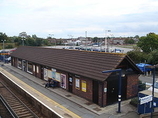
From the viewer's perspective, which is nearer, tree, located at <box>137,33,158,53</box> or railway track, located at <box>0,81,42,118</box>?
railway track, located at <box>0,81,42,118</box>

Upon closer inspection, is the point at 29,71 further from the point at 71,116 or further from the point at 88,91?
the point at 71,116

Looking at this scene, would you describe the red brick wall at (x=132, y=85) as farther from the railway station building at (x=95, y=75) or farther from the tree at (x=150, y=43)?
the tree at (x=150, y=43)

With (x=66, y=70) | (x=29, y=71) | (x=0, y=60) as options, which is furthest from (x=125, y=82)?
(x=0, y=60)

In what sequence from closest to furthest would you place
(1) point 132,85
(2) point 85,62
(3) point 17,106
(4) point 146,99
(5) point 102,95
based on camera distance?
(4) point 146,99, (5) point 102,95, (3) point 17,106, (1) point 132,85, (2) point 85,62

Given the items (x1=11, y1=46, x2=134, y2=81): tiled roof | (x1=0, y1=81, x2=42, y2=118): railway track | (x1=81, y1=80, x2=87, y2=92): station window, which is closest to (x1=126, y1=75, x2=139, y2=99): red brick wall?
(x1=11, y1=46, x2=134, y2=81): tiled roof

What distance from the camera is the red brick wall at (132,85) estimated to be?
1507 cm

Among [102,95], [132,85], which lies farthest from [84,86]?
[132,85]

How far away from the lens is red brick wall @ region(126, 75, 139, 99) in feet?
49.4

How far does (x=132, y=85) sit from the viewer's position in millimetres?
15453

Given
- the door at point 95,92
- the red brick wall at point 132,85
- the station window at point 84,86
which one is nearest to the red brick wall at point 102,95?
the door at point 95,92

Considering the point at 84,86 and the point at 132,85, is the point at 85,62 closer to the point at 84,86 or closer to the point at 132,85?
the point at 84,86

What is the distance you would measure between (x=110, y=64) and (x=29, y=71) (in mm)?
16294

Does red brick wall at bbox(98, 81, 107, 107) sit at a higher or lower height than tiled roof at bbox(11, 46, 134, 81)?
lower

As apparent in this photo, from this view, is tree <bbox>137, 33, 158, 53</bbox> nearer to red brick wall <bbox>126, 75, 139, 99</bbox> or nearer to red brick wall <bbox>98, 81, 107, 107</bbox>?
red brick wall <bbox>126, 75, 139, 99</bbox>
